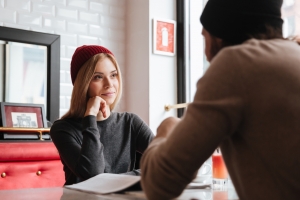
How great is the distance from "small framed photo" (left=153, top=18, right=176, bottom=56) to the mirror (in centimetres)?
72

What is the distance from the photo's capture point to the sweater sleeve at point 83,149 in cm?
160

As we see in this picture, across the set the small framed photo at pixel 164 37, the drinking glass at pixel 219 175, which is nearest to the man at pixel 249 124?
the drinking glass at pixel 219 175

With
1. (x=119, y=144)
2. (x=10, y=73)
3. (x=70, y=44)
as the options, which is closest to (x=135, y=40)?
(x=70, y=44)

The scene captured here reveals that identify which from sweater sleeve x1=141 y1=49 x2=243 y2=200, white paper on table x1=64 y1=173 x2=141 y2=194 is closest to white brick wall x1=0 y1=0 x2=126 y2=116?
white paper on table x1=64 y1=173 x2=141 y2=194

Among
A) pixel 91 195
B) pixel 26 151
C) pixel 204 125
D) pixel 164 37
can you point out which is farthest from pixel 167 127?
pixel 164 37

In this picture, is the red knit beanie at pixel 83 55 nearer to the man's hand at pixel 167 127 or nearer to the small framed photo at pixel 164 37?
the man's hand at pixel 167 127

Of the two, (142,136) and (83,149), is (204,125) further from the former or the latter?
(142,136)

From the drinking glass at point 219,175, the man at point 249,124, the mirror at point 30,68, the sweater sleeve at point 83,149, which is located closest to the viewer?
the man at point 249,124

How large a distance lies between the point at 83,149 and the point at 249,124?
1061mm

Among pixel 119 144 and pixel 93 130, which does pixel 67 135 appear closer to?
pixel 93 130

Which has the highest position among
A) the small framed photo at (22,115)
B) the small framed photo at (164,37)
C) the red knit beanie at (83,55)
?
the small framed photo at (164,37)

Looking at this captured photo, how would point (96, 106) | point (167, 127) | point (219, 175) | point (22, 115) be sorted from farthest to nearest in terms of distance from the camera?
point (22, 115)
point (96, 106)
point (219, 175)
point (167, 127)

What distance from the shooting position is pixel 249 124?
25.8 inches

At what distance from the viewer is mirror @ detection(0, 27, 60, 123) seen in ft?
9.24
